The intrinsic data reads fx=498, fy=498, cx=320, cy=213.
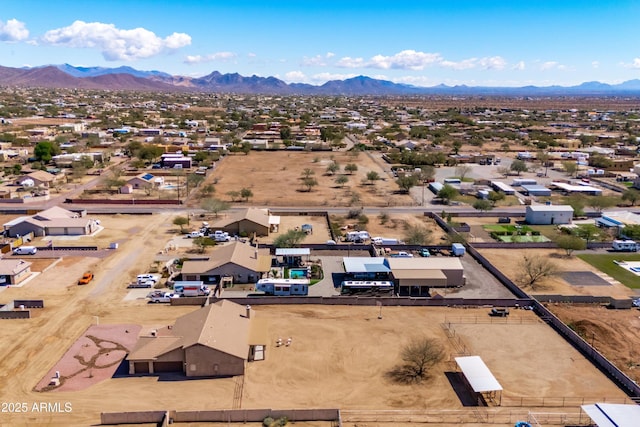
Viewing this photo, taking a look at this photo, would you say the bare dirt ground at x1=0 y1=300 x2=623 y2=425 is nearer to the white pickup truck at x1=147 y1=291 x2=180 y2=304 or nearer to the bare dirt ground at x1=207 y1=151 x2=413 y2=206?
the white pickup truck at x1=147 y1=291 x2=180 y2=304

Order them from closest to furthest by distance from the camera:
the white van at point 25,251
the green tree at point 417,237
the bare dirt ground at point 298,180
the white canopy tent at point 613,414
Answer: the white canopy tent at point 613,414, the white van at point 25,251, the green tree at point 417,237, the bare dirt ground at point 298,180

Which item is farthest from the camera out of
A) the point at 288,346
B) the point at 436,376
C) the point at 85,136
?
the point at 85,136

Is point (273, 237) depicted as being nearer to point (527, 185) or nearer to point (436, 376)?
point (436, 376)

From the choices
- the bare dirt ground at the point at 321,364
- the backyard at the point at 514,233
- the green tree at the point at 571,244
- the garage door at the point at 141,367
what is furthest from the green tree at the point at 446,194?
the garage door at the point at 141,367

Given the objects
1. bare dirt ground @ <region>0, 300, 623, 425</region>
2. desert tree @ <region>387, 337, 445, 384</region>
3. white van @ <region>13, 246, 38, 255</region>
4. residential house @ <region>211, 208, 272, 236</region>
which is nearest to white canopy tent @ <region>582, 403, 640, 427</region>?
bare dirt ground @ <region>0, 300, 623, 425</region>

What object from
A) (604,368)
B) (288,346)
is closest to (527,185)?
(604,368)

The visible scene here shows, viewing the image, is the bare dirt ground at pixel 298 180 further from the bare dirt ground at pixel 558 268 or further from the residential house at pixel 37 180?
the residential house at pixel 37 180

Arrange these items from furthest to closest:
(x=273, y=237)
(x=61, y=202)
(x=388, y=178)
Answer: (x=388, y=178) → (x=61, y=202) → (x=273, y=237)
